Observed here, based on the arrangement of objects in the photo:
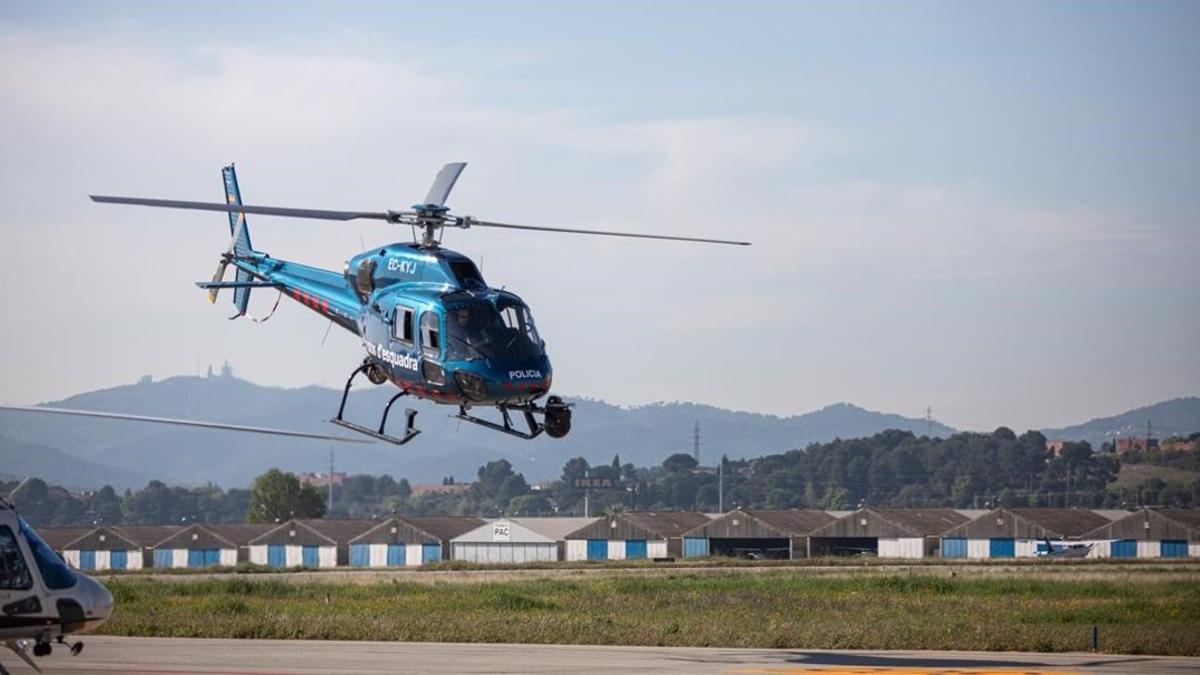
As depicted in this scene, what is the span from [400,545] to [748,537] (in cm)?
2245

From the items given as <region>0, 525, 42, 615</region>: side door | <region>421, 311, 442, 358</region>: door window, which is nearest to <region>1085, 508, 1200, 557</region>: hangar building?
<region>421, 311, 442, 358</region>: door window

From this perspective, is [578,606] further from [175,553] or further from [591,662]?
[175,553]

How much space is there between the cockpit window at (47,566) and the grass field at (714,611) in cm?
1265

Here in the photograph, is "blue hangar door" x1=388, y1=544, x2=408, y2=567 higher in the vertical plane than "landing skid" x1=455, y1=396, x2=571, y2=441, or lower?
lower

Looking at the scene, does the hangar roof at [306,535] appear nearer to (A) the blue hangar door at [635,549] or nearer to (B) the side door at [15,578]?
(A) the blue hangar door at [635,549]

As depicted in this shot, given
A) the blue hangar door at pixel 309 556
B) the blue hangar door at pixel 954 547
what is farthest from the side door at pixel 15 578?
the blue hangar door at pixel 954 547

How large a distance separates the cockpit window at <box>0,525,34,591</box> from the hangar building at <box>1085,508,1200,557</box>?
8565 centimetres

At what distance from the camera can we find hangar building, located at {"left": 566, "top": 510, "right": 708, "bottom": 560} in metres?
104

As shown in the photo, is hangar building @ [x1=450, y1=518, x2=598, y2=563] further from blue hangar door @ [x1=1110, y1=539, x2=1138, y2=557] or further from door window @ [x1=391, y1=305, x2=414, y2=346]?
door window @ [x1=391, y1=305, x2=414, y2=346]

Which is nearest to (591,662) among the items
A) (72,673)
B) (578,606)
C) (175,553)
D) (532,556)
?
(72,673)

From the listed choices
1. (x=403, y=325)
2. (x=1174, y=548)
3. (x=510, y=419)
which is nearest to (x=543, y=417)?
(x=510, y=419)

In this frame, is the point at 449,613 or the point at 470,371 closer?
the point at 470,371

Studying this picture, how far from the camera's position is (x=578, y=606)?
4756 cm

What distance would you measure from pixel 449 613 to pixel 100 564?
66.8 meters
